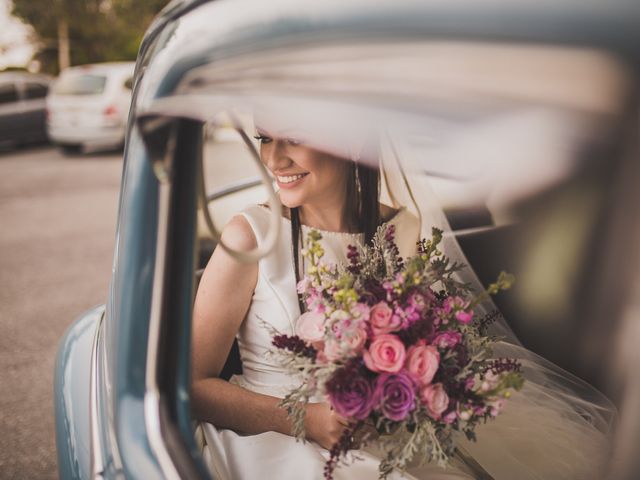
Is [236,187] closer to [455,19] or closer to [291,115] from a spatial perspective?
[291,115]

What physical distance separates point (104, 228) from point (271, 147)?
17.5 ft

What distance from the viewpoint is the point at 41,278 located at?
4.90m

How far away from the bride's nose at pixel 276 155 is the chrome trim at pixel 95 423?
0.61 metres

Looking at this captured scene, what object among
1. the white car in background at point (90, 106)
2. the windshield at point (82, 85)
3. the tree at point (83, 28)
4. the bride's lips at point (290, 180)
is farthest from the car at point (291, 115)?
the tree at point (83, 28)

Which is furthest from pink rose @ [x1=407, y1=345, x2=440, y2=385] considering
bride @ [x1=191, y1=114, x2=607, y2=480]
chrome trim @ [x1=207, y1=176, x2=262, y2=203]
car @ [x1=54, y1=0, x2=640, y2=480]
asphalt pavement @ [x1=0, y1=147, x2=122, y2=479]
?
asphalt pavement @ [x1=0, y1=147, x2=122, y2=479]

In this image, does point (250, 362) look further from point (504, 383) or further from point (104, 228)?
point (104, 228)

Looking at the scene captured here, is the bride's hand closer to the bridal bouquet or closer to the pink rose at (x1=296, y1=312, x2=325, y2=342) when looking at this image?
the bridal bouquet

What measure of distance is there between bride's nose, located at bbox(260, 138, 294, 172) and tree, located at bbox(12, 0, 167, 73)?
23.0 metres

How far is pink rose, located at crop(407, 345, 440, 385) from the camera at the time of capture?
3.47 ft

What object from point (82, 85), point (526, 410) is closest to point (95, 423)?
point (526, 410)

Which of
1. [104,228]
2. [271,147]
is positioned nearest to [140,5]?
[104,228]

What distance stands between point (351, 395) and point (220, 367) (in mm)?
474

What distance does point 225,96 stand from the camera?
0.76 meters

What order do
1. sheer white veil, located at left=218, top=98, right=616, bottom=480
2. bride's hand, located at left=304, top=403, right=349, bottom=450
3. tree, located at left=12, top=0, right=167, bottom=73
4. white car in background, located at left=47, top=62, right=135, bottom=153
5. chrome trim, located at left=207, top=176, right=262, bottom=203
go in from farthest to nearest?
tree, located at left=12, top=0, right=167, bottom=73 < white car in background, located at left=47, top=62, right=135, bottom=153 < chrome trim, located at left=207, top=176, right=262, bottom=203 < sheer white veil, located at left=218, top=98, right=616, bottom=480 < bride's hand, located at left=304, top=403, right=349, bottom=450
